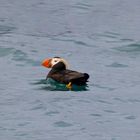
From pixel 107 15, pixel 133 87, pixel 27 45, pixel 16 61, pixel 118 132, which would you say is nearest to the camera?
pixel 118 132

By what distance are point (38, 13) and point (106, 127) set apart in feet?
29.4

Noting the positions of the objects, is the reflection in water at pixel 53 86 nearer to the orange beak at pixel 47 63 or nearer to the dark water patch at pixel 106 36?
the orange beak at pixel 47 63

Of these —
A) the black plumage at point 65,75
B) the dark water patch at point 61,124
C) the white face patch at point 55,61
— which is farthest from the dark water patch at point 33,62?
the dark water patch at point 61,124

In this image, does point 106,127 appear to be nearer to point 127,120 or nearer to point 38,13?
point 127,120

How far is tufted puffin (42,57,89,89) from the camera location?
640 inches

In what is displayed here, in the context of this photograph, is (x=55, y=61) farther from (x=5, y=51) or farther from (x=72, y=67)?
(x=5, y=51)

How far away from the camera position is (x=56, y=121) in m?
14.8

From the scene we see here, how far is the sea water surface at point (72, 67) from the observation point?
14586mm

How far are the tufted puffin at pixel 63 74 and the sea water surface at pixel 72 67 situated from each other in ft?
0.63

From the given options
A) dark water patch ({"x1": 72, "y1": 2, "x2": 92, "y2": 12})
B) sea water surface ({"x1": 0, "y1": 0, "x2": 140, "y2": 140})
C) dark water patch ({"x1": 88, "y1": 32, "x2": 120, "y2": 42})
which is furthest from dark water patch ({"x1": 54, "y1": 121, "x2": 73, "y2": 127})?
dark water patch ({"x1": 72, "y1": 2, "x2": 92, "y2": 12})

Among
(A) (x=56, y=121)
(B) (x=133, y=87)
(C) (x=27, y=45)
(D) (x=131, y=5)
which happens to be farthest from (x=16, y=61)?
(D) (x=131, y=5)

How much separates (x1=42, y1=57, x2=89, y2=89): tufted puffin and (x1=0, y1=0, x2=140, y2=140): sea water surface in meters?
0.19

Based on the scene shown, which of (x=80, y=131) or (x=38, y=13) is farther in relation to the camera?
(x=38, y=13)

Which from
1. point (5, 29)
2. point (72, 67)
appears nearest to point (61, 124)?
point (72, 67)
